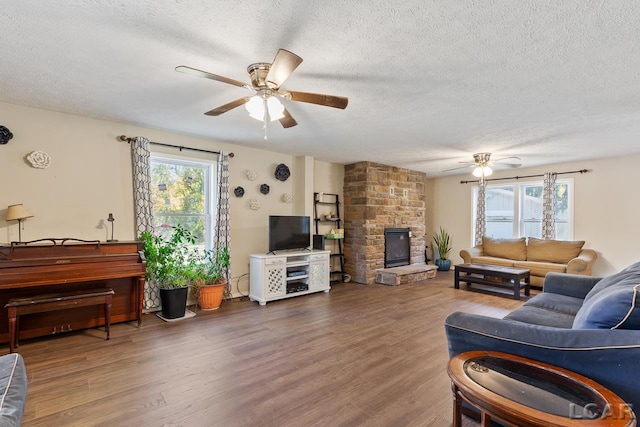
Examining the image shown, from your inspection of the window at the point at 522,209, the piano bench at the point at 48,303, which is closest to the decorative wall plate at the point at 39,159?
the piano bench at the point at 48,303

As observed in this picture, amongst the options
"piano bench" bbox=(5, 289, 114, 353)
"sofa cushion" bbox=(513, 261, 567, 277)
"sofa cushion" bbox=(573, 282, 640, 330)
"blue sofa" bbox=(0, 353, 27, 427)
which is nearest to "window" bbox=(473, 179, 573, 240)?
"sofa cushion" bbox=(513, 261, 567, 277)

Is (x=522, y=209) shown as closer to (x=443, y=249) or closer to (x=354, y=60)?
(x=443, y=249)

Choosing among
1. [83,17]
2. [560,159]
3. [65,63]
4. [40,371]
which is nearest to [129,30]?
[83,17]

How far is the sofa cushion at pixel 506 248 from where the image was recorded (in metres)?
6.07

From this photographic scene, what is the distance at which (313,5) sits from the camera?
163 centimetres

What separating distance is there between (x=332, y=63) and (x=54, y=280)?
10.7 feet

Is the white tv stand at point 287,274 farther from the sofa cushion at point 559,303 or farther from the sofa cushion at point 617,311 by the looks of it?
the sofa cushion at point 617,311

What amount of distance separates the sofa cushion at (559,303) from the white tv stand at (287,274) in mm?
3020

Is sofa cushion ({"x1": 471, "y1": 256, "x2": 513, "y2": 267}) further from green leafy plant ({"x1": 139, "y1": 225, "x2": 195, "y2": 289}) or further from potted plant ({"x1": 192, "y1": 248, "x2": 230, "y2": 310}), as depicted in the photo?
green leafy plant ({"x1": 139, "y1": 225, "x2": 195, "y2": 289})

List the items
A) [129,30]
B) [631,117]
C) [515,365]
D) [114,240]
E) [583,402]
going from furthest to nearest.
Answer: [114,240] < [631,117] < [129,30] < [515,365] < [583,402]

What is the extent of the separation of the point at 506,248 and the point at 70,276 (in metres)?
7.09

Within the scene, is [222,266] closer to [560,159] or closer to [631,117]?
[631,117]

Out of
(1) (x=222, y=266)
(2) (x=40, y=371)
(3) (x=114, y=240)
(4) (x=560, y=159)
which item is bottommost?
(2) (x=40, y=371)

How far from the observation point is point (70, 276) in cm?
303
